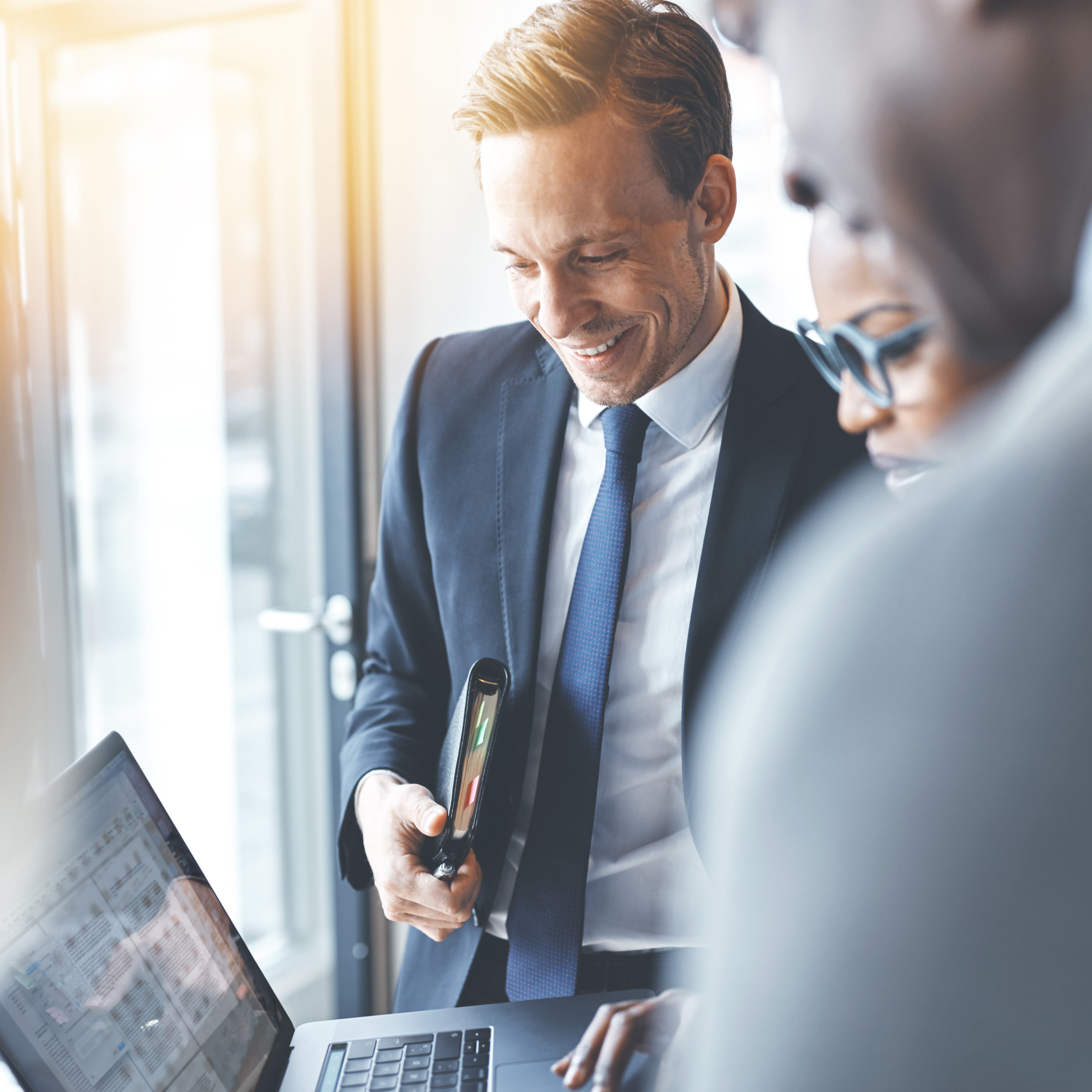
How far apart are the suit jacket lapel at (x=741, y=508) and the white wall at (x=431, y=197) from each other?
37 centimetres

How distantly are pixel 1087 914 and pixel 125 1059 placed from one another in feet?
1.78

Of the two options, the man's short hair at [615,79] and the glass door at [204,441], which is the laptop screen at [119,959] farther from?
the glass door at [204,441]

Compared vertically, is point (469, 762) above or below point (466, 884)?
above

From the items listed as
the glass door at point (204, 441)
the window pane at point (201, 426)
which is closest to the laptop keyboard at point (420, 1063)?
the glass door at point (204, 441)

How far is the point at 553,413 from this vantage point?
3.30 feet

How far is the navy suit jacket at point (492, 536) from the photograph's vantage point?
34.1 inches

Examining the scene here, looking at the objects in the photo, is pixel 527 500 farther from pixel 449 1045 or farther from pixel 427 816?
pixel 449 1045

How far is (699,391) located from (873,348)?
0.65 metres

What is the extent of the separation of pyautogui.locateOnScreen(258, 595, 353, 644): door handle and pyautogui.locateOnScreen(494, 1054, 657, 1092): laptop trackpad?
1034 mm

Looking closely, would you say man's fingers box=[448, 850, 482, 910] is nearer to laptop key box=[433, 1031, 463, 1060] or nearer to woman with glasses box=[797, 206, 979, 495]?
laptop key box=[433, 1031, 463, 1060]

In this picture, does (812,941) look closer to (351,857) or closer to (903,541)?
(903,541)

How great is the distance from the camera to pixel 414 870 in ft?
2.78

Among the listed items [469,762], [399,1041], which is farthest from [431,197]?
[399,1041]

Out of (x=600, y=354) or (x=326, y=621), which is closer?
(x=600, y=354)
